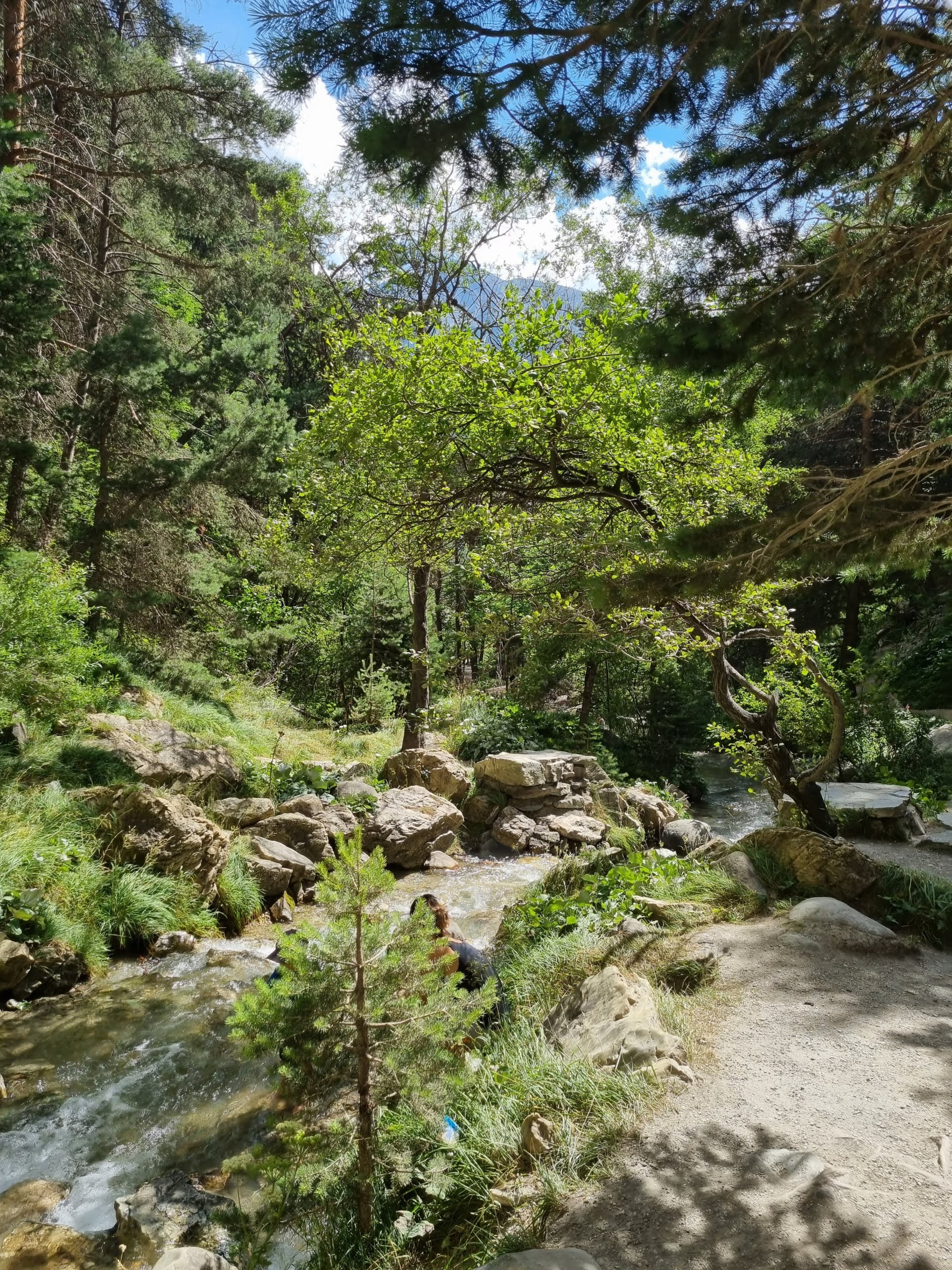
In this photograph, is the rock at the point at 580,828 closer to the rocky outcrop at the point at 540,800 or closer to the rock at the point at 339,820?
the rocky outcrop at the point at 540,800

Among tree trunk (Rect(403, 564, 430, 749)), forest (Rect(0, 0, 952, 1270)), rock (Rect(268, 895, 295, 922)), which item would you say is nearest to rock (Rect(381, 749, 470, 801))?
forest (Rect(0, 0, 952, 1270))

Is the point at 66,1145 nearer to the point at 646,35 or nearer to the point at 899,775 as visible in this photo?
the point at 646,35

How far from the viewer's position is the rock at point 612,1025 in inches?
135

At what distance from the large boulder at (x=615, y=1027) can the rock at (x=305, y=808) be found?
533cm

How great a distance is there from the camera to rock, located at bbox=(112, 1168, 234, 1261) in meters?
3.31

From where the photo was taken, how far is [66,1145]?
4105 millimetres

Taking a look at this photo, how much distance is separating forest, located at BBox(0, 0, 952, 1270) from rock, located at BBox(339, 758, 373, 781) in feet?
0.96

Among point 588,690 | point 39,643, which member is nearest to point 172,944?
point 39,643

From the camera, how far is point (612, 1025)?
3.68 metres

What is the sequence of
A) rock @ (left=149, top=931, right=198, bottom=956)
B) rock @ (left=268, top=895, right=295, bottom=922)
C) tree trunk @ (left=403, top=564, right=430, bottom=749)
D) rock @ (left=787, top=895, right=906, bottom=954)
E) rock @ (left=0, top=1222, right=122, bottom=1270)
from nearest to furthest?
rock @ (left=0, top=1222, right=122, bottom=1270), rock @ (left=787, top=895, right=906, bottom=954), rock @ (left=149, top=931, right=198, bottom=956), rock @ (left=268, top=895, right=295, bottom=922), tree trunk @ (left=403, top=564, right=430, bottom=749)

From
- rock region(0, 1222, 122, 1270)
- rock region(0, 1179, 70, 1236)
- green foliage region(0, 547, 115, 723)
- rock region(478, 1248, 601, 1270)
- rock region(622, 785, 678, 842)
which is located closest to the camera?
rock region(478, 1248, 601, 1270)

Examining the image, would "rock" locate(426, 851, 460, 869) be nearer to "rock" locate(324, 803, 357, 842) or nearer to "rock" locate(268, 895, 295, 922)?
"rock" locate(324, 803, 357, 842)

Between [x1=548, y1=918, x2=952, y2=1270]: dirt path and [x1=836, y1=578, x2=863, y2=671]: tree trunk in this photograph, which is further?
[x1=836, y1=578, x2=863, y2=671]: tree trunk

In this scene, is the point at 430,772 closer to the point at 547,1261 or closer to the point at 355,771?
the point at 355,771
